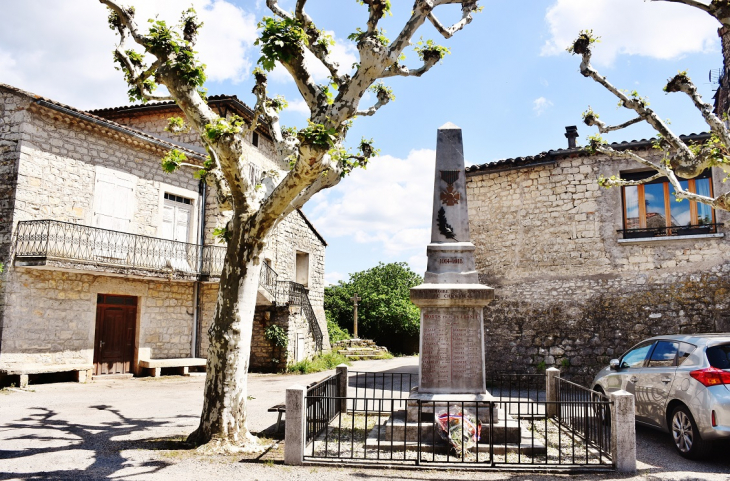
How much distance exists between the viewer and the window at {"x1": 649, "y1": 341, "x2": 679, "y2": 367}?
721 cm

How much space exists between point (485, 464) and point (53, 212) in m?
13.3

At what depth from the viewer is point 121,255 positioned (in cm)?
1579

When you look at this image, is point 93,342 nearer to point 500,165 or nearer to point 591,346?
point 500,165

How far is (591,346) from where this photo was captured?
13.3m

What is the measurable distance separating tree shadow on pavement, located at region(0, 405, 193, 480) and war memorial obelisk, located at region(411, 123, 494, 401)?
343 cm

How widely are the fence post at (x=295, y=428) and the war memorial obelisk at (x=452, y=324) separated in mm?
1947

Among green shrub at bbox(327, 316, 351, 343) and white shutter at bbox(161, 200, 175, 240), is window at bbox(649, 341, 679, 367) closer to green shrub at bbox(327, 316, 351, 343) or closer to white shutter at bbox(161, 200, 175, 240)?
white shutter at bbox(161, 200, 175, 240)

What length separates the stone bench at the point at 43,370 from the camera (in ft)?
41.8

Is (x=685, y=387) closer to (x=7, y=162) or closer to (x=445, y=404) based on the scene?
(x=445, y=404)

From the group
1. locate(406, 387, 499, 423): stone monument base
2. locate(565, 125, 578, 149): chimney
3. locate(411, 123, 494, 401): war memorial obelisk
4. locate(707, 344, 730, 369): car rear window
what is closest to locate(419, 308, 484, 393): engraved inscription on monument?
locate(411, 123, 494, 401): war memorial obelisk

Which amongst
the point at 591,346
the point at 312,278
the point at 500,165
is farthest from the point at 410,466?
the point at 312,278

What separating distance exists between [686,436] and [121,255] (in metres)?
14.5

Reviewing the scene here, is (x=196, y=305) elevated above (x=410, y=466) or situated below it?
above

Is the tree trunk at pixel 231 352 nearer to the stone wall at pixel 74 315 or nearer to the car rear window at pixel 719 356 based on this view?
the car rear window at pixel 719 356
